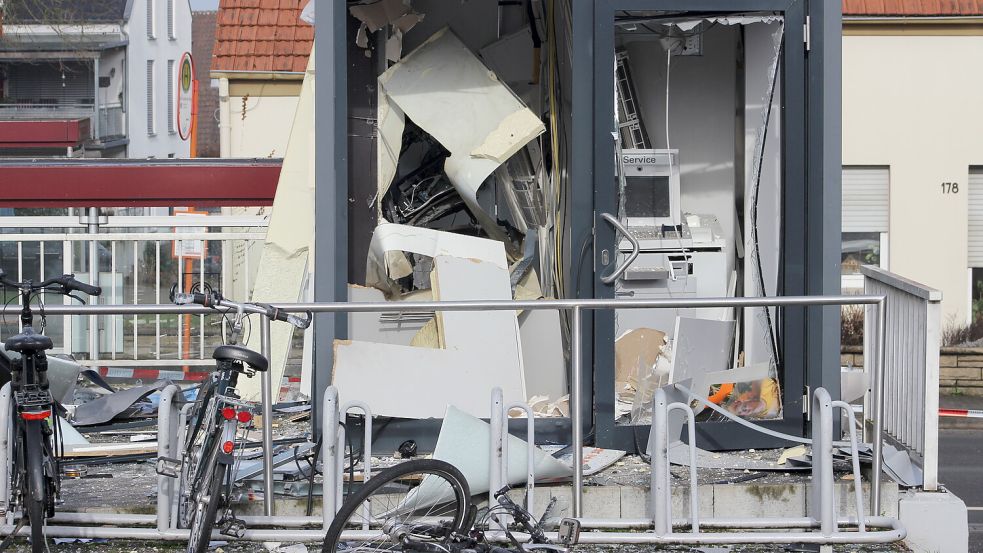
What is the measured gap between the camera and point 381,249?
7109 mm

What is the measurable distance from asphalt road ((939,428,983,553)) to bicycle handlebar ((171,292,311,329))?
461 cm

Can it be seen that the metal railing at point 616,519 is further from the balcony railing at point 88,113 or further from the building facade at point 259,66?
the balcony railing at point 88,113

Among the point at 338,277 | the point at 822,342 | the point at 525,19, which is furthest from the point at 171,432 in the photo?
the point at 525,19

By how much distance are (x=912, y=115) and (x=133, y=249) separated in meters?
10.8

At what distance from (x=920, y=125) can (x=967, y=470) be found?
765 centimetres

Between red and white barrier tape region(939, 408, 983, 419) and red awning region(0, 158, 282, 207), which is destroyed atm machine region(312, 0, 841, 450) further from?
red and white barrier tape region(939, 408, 983, 419)

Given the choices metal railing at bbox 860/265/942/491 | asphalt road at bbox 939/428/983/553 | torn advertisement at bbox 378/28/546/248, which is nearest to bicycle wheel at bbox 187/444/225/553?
metal railing at bbox 860/265/942/491

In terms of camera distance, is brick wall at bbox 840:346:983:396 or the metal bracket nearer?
the metal bracket

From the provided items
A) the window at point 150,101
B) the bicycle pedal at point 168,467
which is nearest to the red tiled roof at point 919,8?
the bicycle pedal at point 168,467

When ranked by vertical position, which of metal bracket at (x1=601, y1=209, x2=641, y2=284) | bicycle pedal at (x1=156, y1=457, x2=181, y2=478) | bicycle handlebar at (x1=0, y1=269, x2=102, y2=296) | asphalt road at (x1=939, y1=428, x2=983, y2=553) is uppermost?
metal bracket at (x1=601, y1=209, x2=641, y2=284)

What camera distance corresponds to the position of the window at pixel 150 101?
133 feet

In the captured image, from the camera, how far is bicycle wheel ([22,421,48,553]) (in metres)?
4.93

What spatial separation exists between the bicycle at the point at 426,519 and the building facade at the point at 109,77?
30.9 meters

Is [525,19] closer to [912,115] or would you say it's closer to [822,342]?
[822,342]
